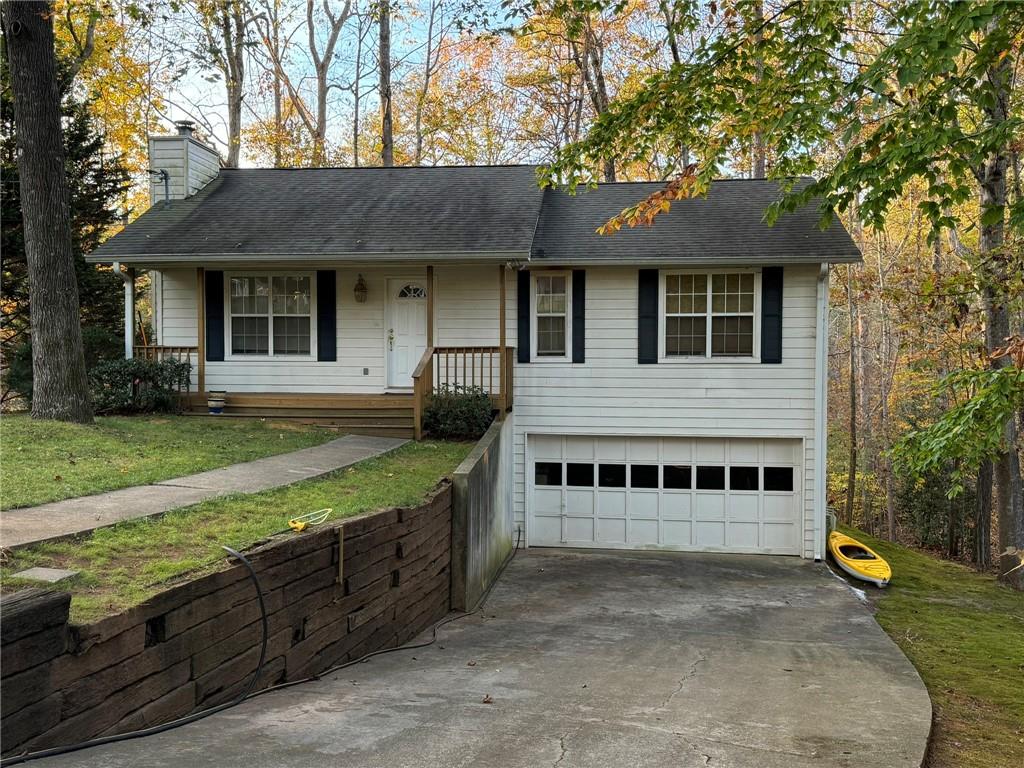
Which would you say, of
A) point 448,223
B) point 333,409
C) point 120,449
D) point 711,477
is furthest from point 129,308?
point 711,477

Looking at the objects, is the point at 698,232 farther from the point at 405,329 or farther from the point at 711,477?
the point at 405,329

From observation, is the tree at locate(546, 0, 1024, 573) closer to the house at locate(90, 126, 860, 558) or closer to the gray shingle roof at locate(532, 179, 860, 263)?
the gray shingle roof at locate(532, 179, 860, 263)

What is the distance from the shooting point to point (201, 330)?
45.6 ft

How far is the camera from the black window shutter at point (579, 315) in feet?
45.2

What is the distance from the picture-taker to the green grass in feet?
20.1

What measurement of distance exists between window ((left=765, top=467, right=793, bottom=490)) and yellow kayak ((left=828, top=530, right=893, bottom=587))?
131cm

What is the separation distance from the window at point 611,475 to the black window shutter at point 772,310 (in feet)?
10.5

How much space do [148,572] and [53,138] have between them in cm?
893

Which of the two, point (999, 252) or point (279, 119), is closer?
point (999, 252)

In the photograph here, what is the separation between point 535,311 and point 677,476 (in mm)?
3783

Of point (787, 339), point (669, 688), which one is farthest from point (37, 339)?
point (787, 339)

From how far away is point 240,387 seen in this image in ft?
46.4

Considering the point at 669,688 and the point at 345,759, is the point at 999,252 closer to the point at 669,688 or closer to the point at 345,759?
the point at 669,688

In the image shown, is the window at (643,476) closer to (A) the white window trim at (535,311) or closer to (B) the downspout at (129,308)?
(A) the white window trim at (535,311)
